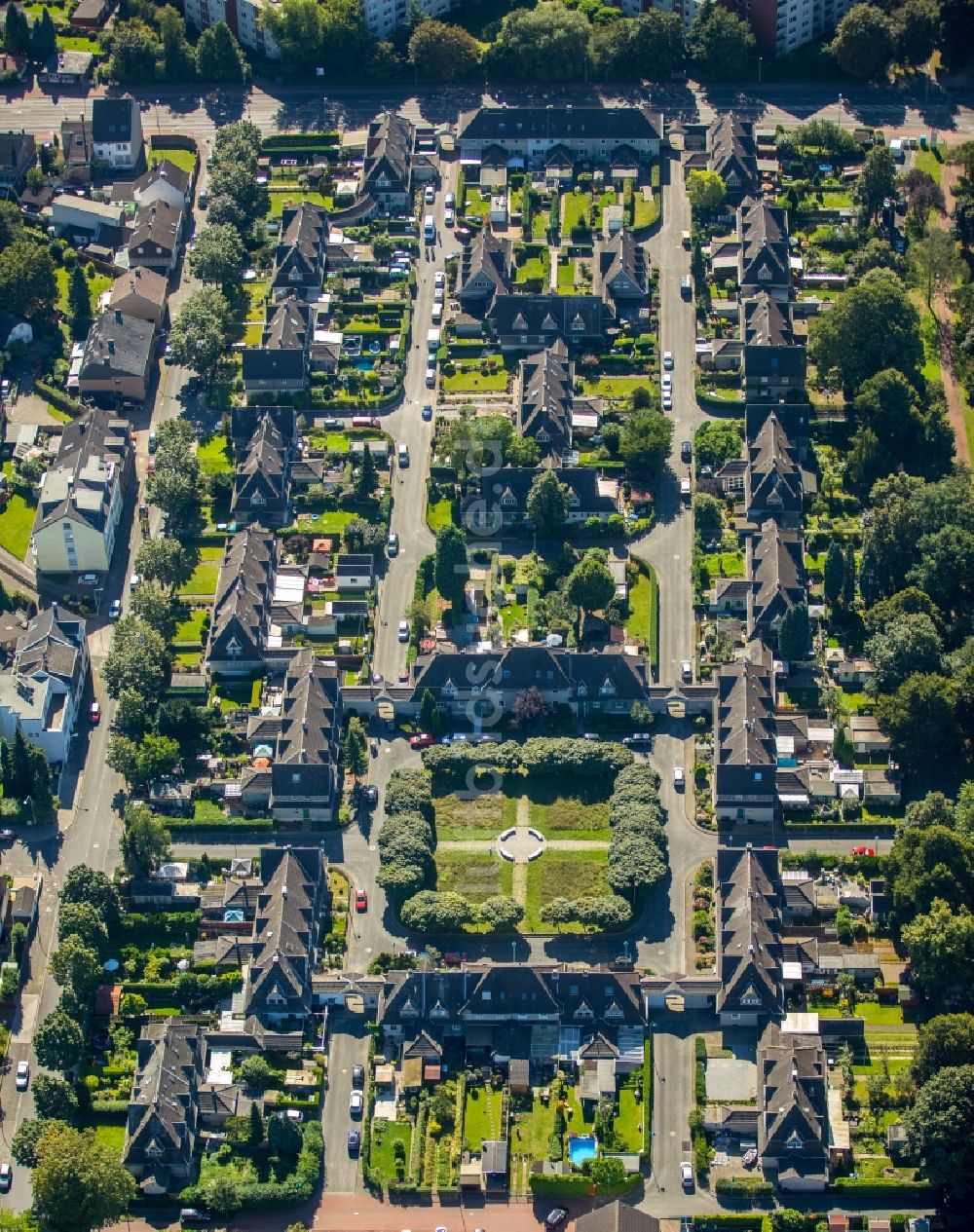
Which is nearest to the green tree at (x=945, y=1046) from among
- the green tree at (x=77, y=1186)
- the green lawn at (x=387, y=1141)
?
the green lawn at (x=387, y=1141)

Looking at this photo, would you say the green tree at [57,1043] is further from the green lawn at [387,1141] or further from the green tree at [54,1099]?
the green lawn at [387,1141]

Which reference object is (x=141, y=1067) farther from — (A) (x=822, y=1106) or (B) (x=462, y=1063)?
(A) (x=822, y=1106)

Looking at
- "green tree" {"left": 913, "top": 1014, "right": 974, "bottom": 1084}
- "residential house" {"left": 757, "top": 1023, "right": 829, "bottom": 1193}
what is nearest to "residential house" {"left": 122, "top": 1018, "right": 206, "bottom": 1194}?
"residential house" {"left": 757, "top": 1023, "right": 829, "bottom": 1193}

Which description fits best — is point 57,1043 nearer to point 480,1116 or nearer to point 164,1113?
point 164,1113

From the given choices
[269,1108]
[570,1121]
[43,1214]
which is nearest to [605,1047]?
[570,1121]

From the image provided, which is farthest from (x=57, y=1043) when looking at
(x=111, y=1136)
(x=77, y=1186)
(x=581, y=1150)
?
(x=581, y=1150)

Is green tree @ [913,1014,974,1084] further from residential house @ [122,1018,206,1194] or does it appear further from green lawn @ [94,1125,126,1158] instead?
green lawn @ [94,1125,126,1158]
